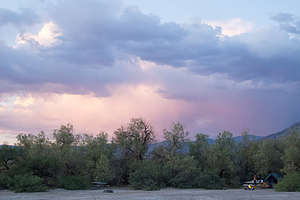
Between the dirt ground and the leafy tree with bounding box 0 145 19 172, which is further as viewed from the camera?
the leafy tree with bounding box 0 145 19 172

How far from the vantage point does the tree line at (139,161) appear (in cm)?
3700

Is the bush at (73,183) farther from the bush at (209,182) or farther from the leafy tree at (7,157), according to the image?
the bush at (209,182)

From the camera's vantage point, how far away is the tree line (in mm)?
37000

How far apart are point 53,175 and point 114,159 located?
9125 mm

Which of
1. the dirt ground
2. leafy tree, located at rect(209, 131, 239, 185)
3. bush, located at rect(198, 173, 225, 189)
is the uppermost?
leafy tree, located at rect(209, 131, 239, 185)

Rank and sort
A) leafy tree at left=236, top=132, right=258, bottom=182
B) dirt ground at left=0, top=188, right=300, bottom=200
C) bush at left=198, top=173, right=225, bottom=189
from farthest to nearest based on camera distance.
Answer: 1. leafy tree at left=236, top=132, right=258, bottom=182
2. bush at left=198, top=173, right=225, bottom=189
3. dirt ground at left=0, top=188, right=300, bottom=200

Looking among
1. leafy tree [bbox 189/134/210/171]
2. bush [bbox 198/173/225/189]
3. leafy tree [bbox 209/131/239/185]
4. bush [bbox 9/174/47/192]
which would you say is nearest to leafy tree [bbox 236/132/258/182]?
leafy tree [bbox 209/131/239/185]

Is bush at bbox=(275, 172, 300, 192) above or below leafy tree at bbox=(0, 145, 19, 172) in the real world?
below

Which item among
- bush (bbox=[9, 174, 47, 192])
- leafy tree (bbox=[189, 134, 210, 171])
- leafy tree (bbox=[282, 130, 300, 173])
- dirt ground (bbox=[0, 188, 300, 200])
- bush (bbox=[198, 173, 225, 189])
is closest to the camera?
dirt ground (bbox=[0, 188, 300, 200])

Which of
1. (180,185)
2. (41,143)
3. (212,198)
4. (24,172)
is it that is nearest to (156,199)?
(212,198)

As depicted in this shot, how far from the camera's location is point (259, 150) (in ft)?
165

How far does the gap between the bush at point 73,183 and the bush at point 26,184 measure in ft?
10.4

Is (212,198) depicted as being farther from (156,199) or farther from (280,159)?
(280,159)

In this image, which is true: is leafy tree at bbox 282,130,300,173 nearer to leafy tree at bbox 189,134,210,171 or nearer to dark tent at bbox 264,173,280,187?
dark tent at bbox 264,173,280,187
